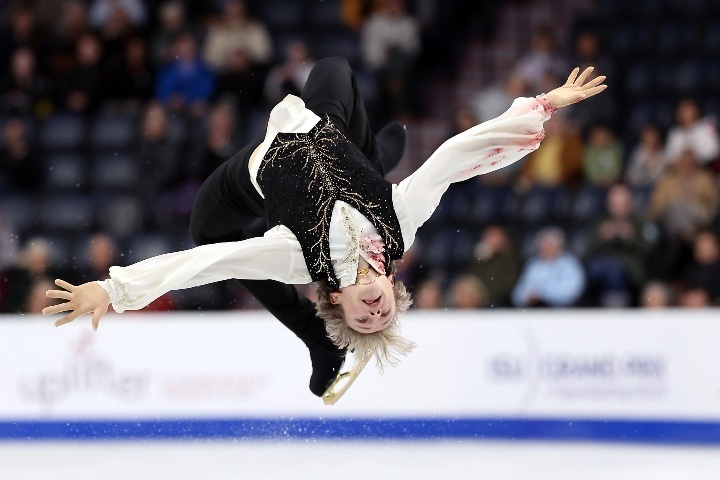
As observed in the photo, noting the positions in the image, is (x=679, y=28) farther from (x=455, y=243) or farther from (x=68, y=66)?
(x=68, y=66)

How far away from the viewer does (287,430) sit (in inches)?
300

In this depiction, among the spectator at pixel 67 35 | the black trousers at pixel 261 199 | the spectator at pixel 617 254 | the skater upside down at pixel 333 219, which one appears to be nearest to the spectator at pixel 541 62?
the spectator at pixel 617 254

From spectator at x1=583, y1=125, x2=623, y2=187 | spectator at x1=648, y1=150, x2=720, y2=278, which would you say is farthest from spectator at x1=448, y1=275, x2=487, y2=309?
spectator at x1=583, y1=125, x2=623, y2=187

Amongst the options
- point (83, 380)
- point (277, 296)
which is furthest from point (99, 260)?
point (277, 296)

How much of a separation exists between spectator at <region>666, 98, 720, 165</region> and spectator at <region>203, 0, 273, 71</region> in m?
3.58

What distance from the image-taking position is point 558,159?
9.45 m

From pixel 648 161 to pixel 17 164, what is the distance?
5230 millimetres

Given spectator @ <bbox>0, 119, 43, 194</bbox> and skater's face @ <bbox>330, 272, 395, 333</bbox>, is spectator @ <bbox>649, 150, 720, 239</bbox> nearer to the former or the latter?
skater's face @ <bbox>330, 272, 395, 333</bbox>

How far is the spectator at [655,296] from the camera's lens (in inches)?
320

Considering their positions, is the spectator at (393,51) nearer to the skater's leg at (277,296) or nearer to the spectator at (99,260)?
the spectator at (99,260)

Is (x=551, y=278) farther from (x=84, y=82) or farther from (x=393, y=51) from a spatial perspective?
(x=84, y=82)

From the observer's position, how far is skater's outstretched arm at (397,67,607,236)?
189 inches

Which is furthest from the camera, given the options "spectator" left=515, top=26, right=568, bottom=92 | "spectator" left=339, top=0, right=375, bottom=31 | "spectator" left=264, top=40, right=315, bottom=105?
"spectator" left=339, top=0, right=375, bottom=31

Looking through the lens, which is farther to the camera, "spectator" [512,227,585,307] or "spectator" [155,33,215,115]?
"spectator" [155,33,215,115]
